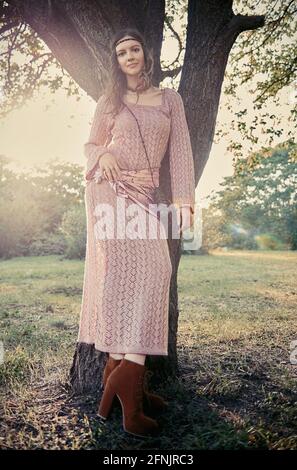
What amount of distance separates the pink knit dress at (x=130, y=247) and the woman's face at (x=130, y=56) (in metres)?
0.21

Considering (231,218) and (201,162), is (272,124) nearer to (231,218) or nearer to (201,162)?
(201,162)

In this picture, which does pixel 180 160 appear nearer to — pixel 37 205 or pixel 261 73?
pixel 261 73

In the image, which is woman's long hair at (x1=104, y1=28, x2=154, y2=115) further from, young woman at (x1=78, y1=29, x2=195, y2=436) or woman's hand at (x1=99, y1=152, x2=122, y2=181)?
woman's hand at (x1=99, y1=152, x2=122, y2=181)

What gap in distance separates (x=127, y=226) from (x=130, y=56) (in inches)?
39.7

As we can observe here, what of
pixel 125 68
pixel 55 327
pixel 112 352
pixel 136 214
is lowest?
pixel 55 327

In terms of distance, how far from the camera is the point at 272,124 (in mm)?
5723

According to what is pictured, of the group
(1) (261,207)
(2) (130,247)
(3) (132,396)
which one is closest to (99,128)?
(2) (130,247)

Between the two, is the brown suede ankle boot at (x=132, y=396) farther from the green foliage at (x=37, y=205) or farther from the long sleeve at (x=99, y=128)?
the green foliage at (x=37, y=205)

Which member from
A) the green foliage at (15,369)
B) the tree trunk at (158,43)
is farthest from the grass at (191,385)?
the tree trunk at (158,43)

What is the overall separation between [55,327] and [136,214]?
3.06 metres

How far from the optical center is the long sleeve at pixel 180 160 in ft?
8.31

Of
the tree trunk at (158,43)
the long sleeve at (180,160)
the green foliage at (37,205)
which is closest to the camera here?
the long sleeve at (180,160)

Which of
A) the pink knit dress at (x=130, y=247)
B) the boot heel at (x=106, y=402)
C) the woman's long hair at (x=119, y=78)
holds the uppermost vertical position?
the woman's long hair at (x=119, y=78)

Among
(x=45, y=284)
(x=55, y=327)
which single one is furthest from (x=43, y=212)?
(x=55, y=327)
